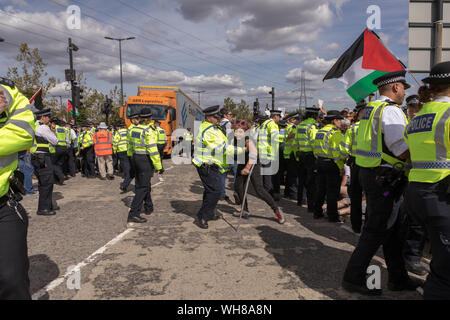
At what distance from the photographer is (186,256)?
432cm

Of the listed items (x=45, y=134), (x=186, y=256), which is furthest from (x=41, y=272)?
(x=45, y=134)

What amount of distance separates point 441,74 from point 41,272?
14.7ft

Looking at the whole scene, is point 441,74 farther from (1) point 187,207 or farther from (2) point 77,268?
(1) point 187,207

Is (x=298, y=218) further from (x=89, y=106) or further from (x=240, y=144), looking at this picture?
(x=89, y=106)

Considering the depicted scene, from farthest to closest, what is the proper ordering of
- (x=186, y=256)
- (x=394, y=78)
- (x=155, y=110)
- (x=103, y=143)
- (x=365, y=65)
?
(x=155, y=110), (x=103, y=143), (x=365, y=65), (x=186, y=256), (x=394, y=78)

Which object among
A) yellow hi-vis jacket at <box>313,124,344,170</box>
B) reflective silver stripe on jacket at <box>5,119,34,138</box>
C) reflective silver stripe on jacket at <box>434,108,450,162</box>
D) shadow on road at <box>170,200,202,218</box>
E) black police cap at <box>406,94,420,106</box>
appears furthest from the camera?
shadow on road at <box>170,200,202,218</box>

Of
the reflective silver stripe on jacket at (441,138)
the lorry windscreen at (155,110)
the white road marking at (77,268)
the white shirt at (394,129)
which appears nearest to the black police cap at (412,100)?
the white shirt at (394,129)

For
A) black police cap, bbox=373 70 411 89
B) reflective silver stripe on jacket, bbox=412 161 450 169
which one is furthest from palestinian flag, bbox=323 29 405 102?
reflective silver stripe on jacket, bbox=412 161 450 169

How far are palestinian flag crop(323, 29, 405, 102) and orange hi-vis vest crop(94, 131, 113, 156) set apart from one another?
8.39m

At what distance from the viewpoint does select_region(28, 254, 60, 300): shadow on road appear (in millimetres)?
3477

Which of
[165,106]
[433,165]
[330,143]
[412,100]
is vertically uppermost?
[165,106]

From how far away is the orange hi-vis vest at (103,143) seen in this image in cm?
1172

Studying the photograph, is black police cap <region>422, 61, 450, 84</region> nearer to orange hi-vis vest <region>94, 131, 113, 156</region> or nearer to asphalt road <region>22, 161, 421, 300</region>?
asphalt road <region>22, 161, 421, 300</region>

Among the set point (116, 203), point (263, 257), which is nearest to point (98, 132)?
point (116, 203)
